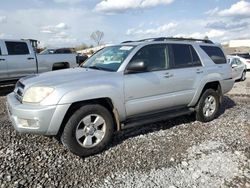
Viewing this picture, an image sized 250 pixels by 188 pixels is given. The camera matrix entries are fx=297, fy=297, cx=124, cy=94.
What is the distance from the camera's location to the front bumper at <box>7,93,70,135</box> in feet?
13.6

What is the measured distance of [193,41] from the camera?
647cm

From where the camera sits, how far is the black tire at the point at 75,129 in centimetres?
435

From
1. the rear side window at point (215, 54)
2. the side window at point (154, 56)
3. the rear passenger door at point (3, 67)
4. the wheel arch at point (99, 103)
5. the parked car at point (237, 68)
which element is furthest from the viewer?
the parked car at point (237, 68)

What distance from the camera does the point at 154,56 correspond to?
5.47m

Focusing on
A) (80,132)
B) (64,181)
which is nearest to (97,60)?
(80,132)

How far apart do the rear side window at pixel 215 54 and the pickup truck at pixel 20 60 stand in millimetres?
6661

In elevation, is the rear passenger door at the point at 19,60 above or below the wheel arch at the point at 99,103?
above

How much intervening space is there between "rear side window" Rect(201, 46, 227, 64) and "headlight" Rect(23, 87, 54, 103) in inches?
146

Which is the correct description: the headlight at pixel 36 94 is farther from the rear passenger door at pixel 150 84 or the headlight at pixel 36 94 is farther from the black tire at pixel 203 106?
the black tire at pixel 203 106

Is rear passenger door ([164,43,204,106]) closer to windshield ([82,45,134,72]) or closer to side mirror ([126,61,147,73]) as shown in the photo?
side mirror ([126,61,147,73])

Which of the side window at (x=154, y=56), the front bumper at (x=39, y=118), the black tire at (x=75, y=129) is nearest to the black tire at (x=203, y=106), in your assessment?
the side window at (x=154, y=56)

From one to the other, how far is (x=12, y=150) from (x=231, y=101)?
21.4 feet

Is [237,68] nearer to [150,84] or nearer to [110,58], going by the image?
[150,84]

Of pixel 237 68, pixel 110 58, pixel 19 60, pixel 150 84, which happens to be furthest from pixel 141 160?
pixel 237 68
